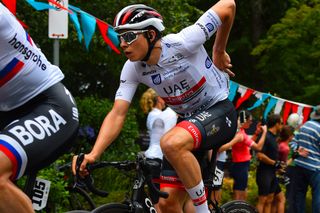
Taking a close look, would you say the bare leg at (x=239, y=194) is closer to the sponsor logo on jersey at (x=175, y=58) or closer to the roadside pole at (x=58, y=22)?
the roadside pole at (x=58, y=22)

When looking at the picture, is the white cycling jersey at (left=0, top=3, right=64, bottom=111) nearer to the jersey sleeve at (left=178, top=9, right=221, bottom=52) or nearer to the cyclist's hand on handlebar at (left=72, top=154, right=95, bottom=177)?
the cyclist's hand on handlebar at (left=72, top=154, right=95, bottom=177)

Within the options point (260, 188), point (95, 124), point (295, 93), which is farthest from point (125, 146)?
point (295, 93)

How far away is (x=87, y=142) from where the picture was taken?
1075cm

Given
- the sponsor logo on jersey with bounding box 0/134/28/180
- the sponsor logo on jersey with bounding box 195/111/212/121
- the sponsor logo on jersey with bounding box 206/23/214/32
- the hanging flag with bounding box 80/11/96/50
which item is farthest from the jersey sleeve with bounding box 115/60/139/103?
the hanging flag with bounding box 80/11/96/50

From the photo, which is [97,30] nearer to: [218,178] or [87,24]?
[87,24]

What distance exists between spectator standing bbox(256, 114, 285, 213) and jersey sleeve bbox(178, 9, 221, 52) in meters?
5.15

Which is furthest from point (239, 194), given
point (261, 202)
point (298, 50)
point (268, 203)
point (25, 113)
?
point (298, 50)

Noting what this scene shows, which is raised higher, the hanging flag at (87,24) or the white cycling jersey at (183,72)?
the white cycling jersey at (183,72)

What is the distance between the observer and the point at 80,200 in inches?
329

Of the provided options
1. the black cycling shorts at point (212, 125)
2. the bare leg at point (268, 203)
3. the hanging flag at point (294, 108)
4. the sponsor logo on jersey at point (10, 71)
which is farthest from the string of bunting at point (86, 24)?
the hanging flag at point (294, 108)

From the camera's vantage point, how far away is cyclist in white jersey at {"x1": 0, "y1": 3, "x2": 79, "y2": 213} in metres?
3.84

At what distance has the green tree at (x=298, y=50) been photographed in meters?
17.2

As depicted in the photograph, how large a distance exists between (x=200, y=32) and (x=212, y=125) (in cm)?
69

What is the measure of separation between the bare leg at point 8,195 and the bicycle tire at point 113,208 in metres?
1.16
